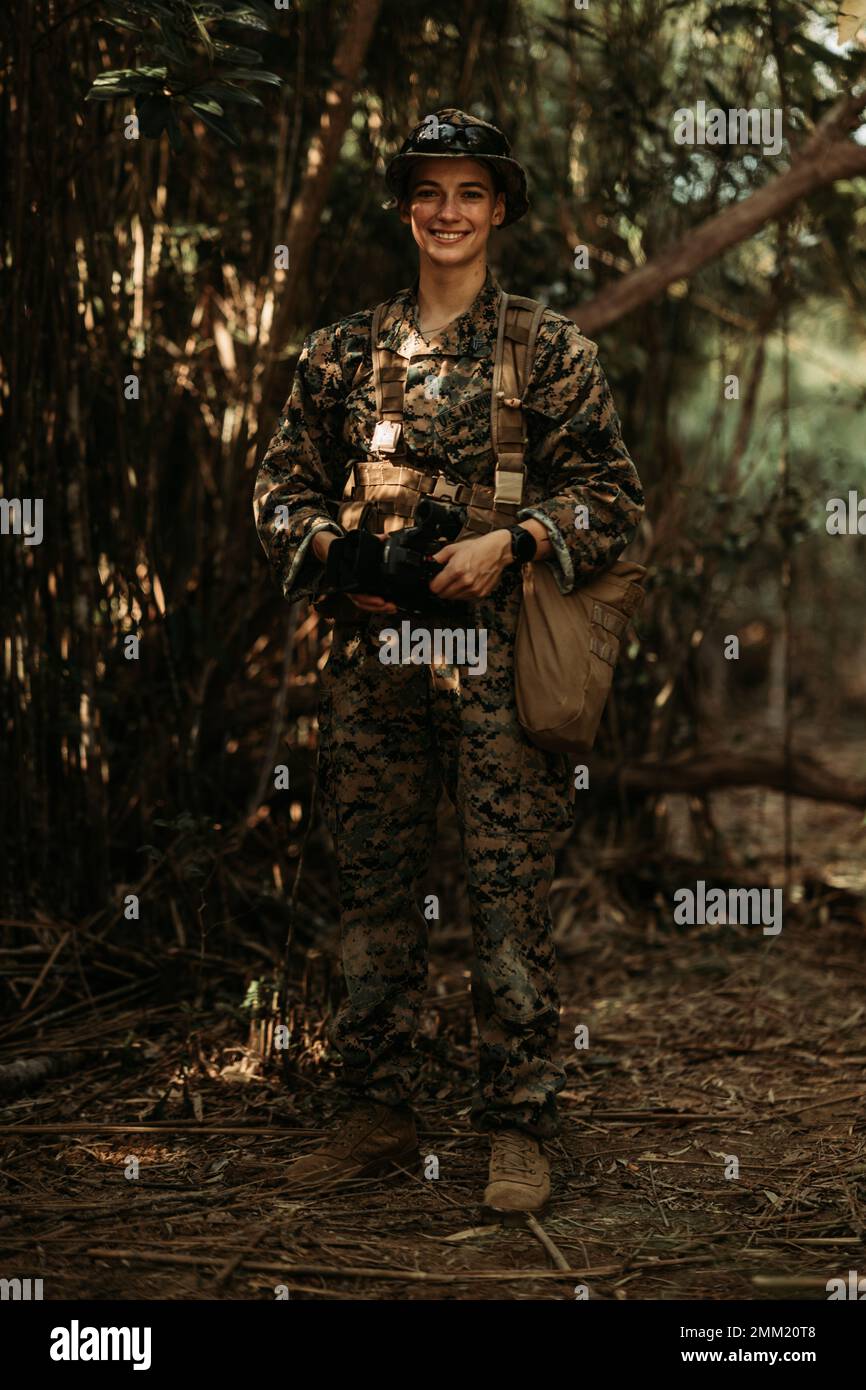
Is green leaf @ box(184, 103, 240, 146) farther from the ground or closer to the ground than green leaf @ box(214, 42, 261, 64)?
closer to the ground

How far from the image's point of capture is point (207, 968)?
334cm

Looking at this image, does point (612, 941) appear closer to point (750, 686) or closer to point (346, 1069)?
point (346, 1069)

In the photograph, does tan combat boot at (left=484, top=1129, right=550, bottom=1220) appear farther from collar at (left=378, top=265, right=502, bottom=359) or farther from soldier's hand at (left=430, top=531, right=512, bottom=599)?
collar at (left=378, top=265, right=502, bottom=359)

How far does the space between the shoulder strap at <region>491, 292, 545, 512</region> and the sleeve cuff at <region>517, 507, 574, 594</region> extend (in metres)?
0.04

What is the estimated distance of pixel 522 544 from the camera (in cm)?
230

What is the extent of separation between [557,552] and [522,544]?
6 cm

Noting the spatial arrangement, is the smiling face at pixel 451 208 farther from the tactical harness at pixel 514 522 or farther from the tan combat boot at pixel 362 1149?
the tan combat boot at pixel 362 1149

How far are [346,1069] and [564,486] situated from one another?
1.12 meters

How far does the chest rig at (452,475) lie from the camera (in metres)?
2.35

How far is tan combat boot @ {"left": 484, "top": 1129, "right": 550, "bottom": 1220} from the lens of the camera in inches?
91.0
